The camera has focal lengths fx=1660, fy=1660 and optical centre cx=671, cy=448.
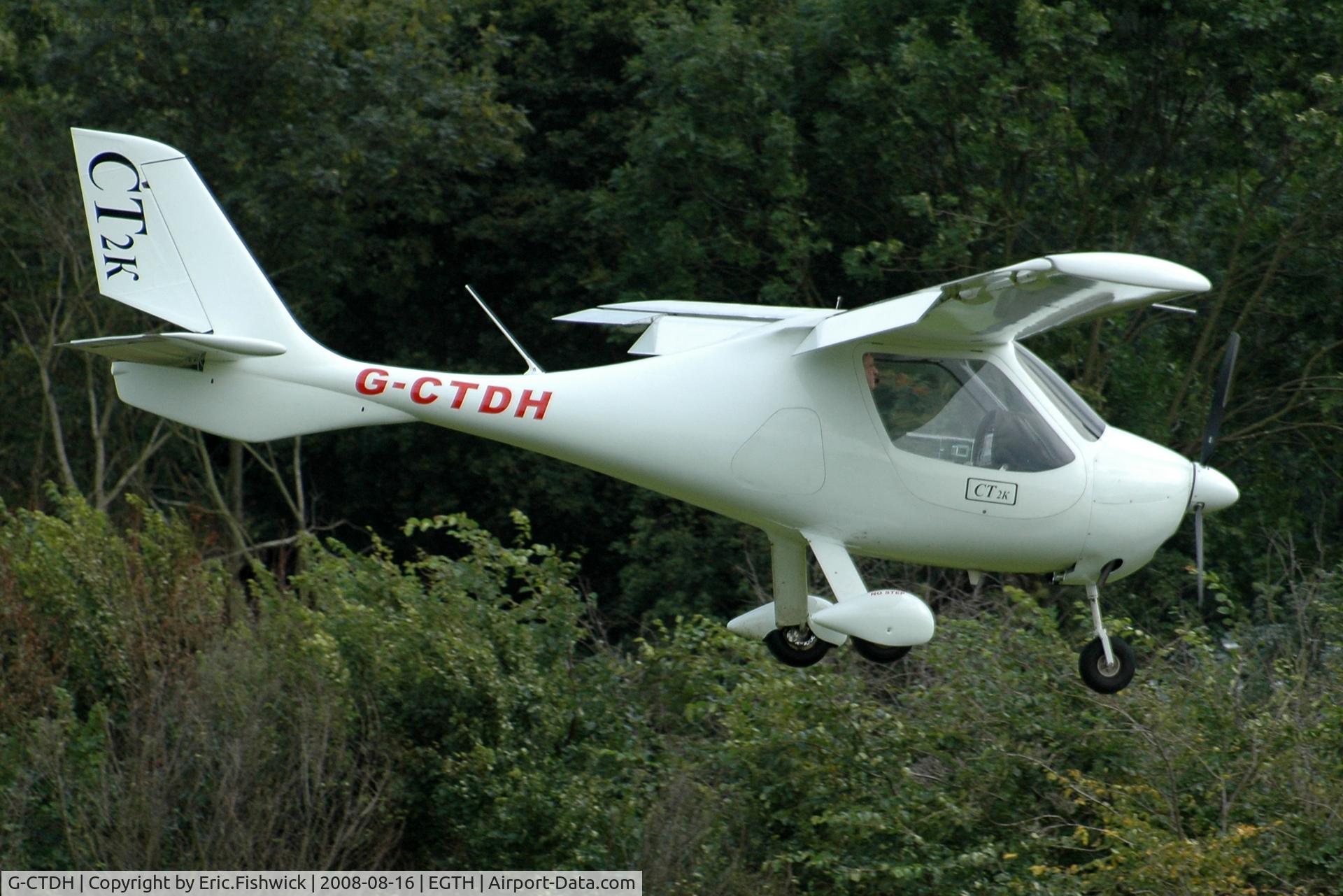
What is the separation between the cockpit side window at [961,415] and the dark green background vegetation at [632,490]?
6.22 meters

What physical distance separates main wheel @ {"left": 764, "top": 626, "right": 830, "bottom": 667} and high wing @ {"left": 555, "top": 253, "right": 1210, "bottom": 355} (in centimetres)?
205

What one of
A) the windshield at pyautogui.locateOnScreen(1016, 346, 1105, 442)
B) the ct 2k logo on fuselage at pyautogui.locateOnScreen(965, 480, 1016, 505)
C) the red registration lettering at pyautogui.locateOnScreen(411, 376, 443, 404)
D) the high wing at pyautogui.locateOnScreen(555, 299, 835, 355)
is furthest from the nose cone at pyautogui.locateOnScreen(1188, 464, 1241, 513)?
the red registration lettering at pyautogui.locateOnScreen(411, 376, 443, 404)

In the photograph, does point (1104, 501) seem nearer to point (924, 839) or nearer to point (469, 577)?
point (924, 839)

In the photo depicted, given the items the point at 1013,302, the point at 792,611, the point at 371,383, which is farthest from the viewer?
the point at 792,611

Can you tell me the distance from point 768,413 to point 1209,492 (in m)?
2.73

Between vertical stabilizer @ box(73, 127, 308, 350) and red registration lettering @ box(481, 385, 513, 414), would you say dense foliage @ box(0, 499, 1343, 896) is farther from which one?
vertical stabilizer @ box(73, 127, 308, 350)

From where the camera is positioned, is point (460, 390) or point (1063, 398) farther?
point (1063, 398)

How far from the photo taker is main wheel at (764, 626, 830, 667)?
35.3ft

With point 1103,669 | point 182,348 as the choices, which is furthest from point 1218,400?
point 182,348

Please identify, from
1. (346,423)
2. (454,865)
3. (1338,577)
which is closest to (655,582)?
(454,865)

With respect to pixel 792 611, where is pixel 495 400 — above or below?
above

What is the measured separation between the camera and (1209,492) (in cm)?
999

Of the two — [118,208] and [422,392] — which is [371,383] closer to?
[422,392]

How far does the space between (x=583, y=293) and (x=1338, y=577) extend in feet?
41.6
